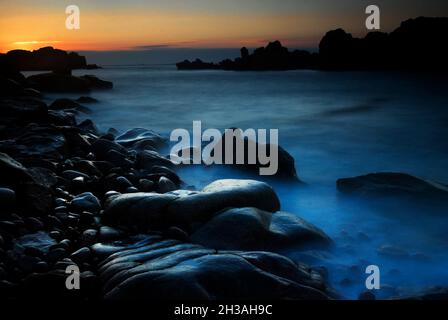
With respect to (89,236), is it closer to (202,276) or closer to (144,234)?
(144,234)

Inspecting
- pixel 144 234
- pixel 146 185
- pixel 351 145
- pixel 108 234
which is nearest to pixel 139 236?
pixel 144 234

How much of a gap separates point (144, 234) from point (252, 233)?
1008 mm

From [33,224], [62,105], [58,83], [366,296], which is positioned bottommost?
[366,296]

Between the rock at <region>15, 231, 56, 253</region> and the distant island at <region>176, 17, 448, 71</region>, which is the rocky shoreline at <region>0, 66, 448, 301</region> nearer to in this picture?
the rock at <region>15, 231, 56, 253</region>

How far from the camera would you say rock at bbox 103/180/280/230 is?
3.94 meters

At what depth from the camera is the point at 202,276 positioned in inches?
109

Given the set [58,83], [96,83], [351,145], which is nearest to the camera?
[351,145]

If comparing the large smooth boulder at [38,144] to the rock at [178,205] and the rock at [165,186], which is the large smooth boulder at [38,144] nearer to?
the rock at [165,186]

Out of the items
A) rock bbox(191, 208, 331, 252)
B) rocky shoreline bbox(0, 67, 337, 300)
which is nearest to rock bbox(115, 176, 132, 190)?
rocky shoreline bbox(0, 67, 337, 300)

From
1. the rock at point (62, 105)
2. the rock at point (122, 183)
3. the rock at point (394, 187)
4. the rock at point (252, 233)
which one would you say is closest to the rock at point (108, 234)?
the rock at point (252, 233)

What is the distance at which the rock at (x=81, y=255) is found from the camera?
3363 mm
